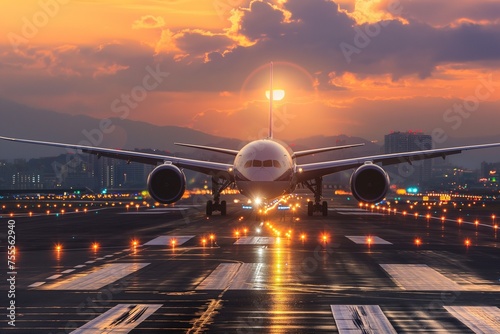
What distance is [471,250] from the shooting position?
26078mm

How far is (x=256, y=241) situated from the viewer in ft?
96.8

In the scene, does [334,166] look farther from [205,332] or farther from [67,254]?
[205,332]

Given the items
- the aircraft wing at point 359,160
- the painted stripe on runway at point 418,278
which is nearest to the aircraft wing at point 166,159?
the aircraft wing at point 359,160

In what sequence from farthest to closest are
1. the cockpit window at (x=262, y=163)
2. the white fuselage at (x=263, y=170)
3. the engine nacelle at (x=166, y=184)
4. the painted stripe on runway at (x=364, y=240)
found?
the engine nacelle at (x=166, y=184)
the cockpit window at (x=262, y=163)
the white fuselage at (x=263, y=170)
the painted stripe on runway at (x=364, y=240)

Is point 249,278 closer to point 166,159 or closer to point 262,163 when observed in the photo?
point 262,163

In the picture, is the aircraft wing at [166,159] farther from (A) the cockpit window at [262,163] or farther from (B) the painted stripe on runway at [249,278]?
(B) the painted stripe on runway at [249,278]

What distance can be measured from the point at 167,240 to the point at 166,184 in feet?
55.6

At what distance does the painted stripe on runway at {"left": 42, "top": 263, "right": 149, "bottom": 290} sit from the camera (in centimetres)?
1675

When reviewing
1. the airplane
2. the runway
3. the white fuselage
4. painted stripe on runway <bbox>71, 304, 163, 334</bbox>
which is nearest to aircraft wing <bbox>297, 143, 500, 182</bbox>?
the airplane

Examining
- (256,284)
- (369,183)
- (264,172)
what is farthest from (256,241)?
(369,183)

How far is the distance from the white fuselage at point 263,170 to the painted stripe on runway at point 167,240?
1337 cm

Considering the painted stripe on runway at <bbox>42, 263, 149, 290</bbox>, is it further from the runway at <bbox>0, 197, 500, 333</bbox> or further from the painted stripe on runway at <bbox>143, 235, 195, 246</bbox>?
the painted stripe on runway at <bbox>143, 235, 195, 246</bbox>

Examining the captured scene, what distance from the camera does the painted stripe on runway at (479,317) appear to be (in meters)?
11.9

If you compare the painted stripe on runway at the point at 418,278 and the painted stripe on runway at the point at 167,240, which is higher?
the painted stripe on runway at the point at 167,240
